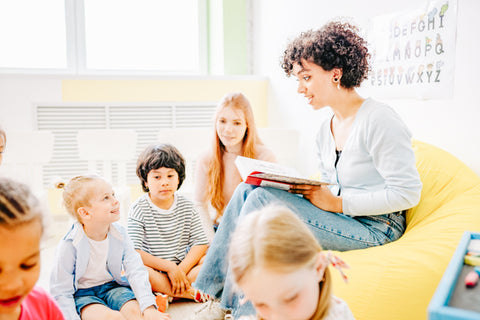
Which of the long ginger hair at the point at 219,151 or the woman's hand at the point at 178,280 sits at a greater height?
the long ginger hair at the point at 219,151

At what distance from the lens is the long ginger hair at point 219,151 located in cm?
204

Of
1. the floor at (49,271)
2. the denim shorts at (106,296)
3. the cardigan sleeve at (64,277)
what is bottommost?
the floor at (49,271)

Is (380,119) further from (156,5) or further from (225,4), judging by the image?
(156,5)

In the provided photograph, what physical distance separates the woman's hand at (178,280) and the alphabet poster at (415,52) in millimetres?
1183

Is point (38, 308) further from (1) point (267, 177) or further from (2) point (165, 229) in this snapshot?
(2) point (165, 229)

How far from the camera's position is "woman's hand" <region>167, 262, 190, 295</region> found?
1779 mm

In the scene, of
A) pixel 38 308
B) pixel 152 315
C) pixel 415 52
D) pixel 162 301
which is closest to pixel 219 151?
pixel 162 301

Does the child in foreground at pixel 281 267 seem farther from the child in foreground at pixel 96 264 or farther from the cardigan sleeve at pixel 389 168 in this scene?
the child in foreground at pixel 96 264

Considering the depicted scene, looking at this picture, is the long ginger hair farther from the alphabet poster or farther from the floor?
the alphabet poster

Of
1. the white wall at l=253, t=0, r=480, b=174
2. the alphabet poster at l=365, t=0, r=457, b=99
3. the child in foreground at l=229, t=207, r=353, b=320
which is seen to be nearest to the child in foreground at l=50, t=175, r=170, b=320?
the child in foreground at l=229, t=207, r=353, b=320

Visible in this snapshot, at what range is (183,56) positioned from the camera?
3.73m

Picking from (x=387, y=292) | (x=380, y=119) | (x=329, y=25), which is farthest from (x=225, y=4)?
(x=387, y=292)

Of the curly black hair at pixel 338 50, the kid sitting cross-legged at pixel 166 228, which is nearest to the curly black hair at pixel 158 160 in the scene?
the kid sitting cross-legged at pixel 166 228

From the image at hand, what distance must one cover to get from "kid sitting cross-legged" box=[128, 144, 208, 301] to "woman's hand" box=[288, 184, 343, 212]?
0.62m
